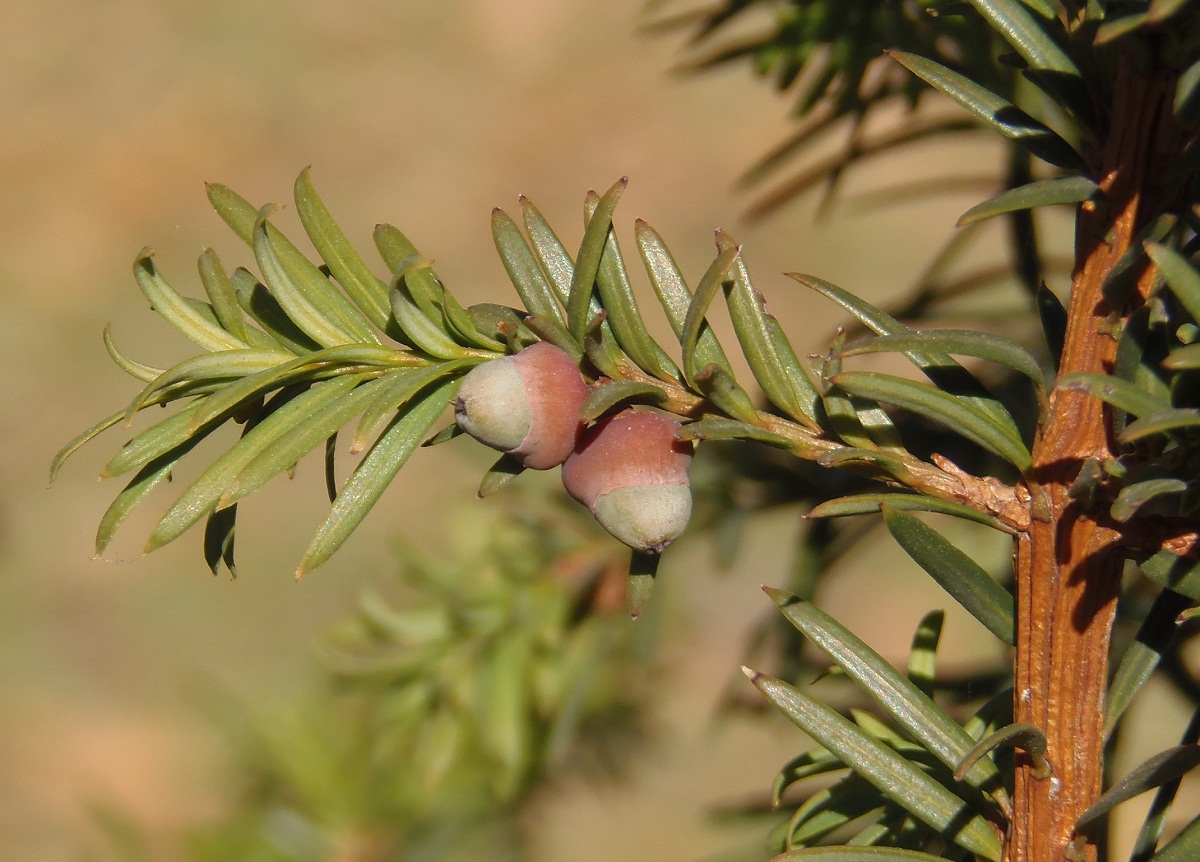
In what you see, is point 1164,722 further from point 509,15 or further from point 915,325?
point 509,15

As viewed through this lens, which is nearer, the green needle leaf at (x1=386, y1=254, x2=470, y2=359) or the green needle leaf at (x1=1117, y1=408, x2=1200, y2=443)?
the green needle leaf at (x1=1117, y1=408, x2=1200, y2=443)

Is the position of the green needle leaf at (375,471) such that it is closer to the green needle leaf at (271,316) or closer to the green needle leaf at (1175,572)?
the green needle leaf at (271,316)

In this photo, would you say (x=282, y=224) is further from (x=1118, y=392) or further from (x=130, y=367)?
(x=1118, y=392)

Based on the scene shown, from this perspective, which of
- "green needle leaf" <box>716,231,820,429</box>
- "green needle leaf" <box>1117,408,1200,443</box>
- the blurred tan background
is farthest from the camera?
the blurred tan background

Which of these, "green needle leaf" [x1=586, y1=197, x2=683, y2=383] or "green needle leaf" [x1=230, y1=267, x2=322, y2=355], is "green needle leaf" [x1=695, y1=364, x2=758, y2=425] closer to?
"green needle leaf" [x1=586, y1=197, x2=683, y2=383]

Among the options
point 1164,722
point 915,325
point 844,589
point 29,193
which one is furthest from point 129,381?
point 1164,722

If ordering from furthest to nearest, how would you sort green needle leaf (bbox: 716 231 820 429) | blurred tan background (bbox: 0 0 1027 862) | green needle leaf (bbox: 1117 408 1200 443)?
blurred tan background (bbox: 0 0 1027 862) < green needle leaf (bbox: 716 231 820 429) < green needle leaf (bbox: 1117 408 1200 443)

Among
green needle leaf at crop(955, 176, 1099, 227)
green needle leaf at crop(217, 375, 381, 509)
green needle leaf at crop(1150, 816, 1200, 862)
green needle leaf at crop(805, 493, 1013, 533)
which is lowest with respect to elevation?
green needle leaf at crop(1150, 816, 1200, 862)

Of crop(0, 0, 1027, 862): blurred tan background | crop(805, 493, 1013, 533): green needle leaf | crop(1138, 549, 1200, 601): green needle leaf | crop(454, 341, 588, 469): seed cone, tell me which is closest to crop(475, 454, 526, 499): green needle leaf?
crop(454, 341, 588, 469): seed cone

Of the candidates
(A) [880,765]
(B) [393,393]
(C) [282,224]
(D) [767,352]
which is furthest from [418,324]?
(C) [282,224]
